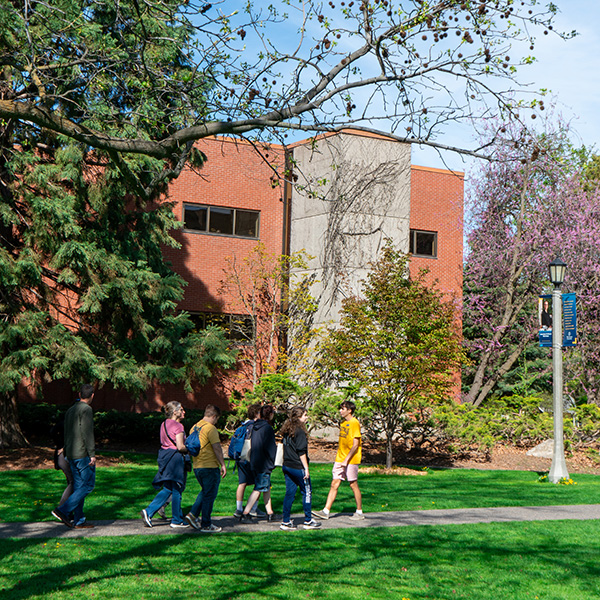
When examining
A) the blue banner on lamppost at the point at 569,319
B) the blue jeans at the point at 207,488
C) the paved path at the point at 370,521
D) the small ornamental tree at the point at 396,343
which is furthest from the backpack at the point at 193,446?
the blue banner on lamppost at the point at 569,319

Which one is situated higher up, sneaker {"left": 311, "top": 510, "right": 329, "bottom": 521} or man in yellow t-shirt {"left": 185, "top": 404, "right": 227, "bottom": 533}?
man in yellow t-shirt {"left": 185, "top": 404, "right": 227, "bottom": 533}

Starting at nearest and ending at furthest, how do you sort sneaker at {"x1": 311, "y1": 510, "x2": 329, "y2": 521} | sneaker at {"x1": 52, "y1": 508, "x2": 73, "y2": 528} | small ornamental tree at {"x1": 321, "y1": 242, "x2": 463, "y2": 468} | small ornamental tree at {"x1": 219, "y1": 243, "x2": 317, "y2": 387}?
1. sneaker at {"x1": 52, "y1": 508, "x2": 73, "y2": 528}
2. sneaker at {"x1": 311, "y1": 510, "x2": 329, "y2": 521}
3. small ornamental tree at {"x1": 321, "y1": 242, "x2": 463, "y2": 468}
4. small ornamental tree at {"x1": 219, "y1": 243, "x2": 317, "y2": 387}

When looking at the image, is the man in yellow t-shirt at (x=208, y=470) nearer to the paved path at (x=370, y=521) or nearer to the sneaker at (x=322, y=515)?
the paved path at (x=370, y=521)

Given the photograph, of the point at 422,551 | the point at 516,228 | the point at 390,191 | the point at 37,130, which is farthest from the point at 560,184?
the point at 422,551

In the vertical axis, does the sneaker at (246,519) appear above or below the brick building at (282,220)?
below

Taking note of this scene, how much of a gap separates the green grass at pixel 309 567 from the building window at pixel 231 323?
1466cm

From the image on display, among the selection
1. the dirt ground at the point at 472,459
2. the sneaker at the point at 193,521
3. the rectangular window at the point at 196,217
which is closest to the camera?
the sneaker at the point at 193,521

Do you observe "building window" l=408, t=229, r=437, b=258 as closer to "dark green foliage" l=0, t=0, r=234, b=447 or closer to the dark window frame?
the dark window frame

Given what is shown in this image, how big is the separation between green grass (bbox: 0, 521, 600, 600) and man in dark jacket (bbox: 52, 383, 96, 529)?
0.79 metres

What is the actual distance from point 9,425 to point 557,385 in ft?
40.9

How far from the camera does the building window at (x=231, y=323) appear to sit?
79.0 feet

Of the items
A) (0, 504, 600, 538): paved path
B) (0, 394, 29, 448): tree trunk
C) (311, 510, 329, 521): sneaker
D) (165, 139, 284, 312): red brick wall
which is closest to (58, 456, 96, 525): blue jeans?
(0, 504, 600, 538): paved path

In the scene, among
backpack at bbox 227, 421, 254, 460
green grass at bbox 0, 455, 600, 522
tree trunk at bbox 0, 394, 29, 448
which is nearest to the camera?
backpack at bbox 227, 421, 254, 460

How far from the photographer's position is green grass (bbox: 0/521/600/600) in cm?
689
